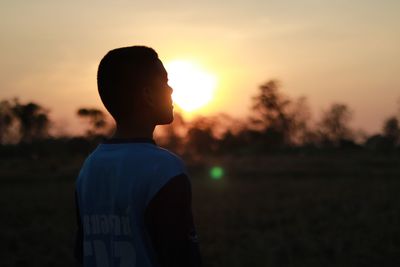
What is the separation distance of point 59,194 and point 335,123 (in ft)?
196

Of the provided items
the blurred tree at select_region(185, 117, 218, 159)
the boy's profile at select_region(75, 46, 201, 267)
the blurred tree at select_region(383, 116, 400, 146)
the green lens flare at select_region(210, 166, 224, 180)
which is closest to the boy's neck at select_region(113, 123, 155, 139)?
the boy's profile at select_region(75, 46, 201, 267)

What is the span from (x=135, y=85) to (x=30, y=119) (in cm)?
5813

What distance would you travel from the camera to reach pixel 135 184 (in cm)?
133

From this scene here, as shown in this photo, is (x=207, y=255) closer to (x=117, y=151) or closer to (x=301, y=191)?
(x=117, y=151)

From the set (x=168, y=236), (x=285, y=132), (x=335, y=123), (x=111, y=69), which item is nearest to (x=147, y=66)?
(x=111, y=69)

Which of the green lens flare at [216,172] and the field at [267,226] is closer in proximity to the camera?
the field at [267,226]

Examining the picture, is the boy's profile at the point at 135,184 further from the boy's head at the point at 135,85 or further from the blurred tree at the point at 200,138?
the blurred tree at the point at 200,138

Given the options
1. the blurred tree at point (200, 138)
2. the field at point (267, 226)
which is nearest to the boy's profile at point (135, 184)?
the field at point (267, 226)

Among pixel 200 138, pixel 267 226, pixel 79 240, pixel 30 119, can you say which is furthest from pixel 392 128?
pixel 79 240

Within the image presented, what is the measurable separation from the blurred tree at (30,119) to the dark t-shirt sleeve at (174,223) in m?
56.4

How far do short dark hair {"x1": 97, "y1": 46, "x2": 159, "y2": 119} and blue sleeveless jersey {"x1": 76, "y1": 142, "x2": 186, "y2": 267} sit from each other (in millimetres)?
132

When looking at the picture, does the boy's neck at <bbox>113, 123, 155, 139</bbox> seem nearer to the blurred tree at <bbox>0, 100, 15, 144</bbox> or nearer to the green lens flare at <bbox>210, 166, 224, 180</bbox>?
the green lens flare at <bbox>210, 166, 224, 180</bbox>

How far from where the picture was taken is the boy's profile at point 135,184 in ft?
4.22

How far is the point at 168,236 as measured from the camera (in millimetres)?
1275
